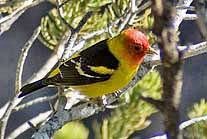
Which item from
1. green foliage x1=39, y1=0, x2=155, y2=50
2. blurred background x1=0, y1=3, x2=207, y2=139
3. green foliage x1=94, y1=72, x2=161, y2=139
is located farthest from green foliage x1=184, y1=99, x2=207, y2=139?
blurred background x1=0, y1=3, x2=207, y2=139

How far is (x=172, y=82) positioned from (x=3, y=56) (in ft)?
7.55

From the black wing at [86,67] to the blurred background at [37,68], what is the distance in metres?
0.91

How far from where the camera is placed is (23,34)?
238cm

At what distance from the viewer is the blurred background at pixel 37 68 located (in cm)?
216

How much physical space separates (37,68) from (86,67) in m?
1.14

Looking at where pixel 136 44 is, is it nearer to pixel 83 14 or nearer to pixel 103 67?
pixel 103 67

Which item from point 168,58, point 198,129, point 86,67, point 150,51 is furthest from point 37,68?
point 168,58

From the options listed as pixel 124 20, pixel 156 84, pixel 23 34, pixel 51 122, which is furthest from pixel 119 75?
pixel 23 34

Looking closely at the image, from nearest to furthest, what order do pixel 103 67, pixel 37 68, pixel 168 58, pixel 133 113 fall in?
1. pixel 168 58
2. pixel 133 113
3. pixel 103 67
4. pixel 37 68

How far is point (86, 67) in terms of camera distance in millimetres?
1214

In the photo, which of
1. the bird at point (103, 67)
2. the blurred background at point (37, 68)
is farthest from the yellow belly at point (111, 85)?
the blurred background at point (37, 68)

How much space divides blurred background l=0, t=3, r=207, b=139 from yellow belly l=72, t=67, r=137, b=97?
3.03ft

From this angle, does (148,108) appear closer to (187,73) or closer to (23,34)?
(187,73)

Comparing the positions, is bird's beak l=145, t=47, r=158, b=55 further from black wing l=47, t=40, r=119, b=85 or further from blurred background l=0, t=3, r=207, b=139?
blurred background l=0, t=3, r=207, b=139
